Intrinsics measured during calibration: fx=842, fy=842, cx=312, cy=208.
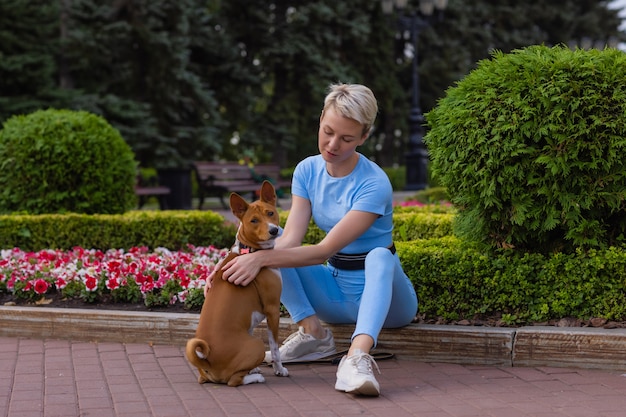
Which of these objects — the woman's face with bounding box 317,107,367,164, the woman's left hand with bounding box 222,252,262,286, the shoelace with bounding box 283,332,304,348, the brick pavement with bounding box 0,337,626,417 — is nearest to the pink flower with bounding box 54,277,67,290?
the brick pavement with bounding box 0,337,626,417

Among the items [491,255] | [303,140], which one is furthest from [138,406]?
[303,140]

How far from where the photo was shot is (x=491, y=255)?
5.53m

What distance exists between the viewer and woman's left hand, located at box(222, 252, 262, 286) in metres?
4.34

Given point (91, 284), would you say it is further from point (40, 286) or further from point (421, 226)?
point (421, 226)

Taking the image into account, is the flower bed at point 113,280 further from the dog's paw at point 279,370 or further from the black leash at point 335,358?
the dog's paw at point 279,370

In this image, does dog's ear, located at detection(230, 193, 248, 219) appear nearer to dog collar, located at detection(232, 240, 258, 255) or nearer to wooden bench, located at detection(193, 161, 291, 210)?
dog collar, located at detection(232, 240, 258, 255)

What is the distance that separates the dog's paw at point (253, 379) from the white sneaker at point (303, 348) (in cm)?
34

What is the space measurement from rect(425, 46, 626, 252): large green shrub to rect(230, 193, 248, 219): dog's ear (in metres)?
1.65

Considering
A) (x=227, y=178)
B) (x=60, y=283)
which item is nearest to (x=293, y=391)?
(x=60, y=283)

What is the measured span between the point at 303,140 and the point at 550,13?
13280 millimetres

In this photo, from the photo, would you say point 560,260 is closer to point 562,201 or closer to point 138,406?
point 562,201

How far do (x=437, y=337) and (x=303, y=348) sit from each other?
818 millimetres

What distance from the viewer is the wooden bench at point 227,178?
1934 centimetres

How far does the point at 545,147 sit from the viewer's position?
515cm
